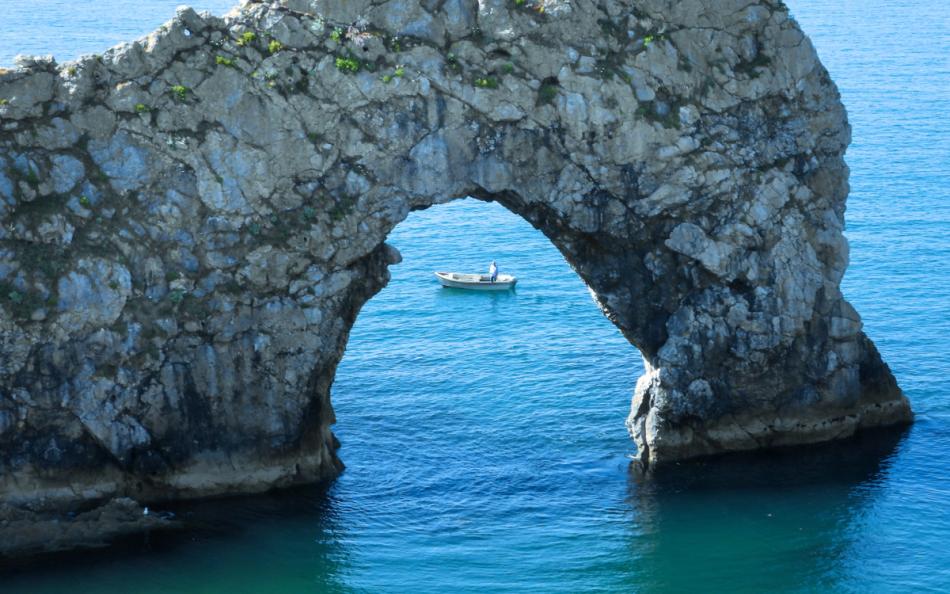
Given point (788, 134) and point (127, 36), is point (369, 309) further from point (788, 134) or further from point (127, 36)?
point (127, 36)

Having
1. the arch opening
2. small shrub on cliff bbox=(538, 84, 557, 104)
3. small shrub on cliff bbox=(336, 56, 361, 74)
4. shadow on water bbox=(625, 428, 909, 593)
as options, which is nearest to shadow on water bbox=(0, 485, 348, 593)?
the arch opening

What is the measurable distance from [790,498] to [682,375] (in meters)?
5.54

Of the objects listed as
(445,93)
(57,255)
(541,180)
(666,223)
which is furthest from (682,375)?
(57,255)

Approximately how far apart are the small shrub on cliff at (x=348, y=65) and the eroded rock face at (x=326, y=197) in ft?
0.21

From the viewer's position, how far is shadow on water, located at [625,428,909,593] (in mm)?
41719

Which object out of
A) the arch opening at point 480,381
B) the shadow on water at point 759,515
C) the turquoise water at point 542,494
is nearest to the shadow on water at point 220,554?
the turquoise water at point 542,494

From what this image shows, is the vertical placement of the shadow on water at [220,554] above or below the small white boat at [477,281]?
below

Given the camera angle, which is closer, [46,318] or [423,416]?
[46,318]

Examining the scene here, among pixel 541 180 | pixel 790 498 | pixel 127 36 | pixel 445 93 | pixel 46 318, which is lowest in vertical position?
pixel 790 498

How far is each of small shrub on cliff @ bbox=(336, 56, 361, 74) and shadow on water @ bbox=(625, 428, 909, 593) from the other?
17.2m

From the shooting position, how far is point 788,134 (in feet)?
154

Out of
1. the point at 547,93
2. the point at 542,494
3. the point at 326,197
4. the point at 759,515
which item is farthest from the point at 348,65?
the point at 759,515

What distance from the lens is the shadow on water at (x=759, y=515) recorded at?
137ft

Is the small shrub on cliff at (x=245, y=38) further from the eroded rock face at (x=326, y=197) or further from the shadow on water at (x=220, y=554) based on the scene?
the shadow on water at (x=220, y=554)
